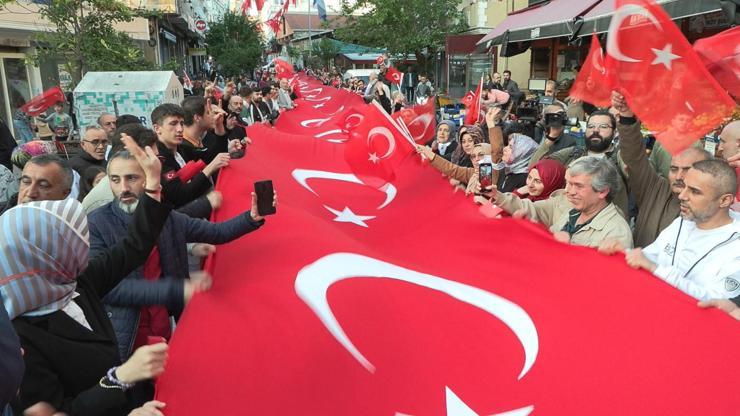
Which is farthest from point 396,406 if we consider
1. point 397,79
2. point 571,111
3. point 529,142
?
point 397,79

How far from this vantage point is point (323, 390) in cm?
219

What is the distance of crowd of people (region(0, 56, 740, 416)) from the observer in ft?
5.99

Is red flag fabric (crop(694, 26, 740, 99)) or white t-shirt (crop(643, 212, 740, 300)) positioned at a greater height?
red flag fabric (crop(694, 26, 740, 99))

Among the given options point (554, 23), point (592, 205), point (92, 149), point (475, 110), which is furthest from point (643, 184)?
point (554, 23)

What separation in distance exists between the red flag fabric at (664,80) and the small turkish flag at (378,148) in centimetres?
189

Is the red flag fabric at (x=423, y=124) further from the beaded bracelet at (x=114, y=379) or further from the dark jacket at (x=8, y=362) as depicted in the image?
the dark jacket at (x=8, y=362)

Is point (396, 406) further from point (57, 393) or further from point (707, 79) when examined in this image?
point (707, 79)

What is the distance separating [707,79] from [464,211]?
5.13ft

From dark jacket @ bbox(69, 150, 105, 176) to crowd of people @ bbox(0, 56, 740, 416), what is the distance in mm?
16

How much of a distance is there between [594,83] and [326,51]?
43.3 meters

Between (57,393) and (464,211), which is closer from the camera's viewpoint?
(57,393)

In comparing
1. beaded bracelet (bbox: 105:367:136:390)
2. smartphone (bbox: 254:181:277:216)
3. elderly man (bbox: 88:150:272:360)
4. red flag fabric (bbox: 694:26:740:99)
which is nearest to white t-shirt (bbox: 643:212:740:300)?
red flag fabric (bbox: 694:26:740:99)

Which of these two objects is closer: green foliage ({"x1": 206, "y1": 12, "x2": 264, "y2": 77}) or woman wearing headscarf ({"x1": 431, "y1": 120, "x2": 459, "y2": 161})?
woman wearing headscarf ({"x1": 431, "y1": 120, "x2": 459, "y2": 161})

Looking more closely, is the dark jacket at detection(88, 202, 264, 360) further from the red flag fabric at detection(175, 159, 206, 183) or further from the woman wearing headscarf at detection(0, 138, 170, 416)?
the red flag fabric at detection(175, 159, 206, 183)
